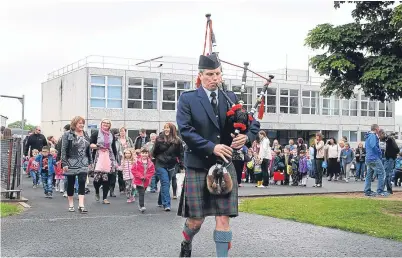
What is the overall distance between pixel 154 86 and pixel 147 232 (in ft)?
125

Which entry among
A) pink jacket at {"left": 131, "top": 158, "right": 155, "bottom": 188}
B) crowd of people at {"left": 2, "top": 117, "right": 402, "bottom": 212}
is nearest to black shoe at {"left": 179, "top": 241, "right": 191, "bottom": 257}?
crowd of people at {"left": 2, "top": 117, "right": 402, "bottom": 212}

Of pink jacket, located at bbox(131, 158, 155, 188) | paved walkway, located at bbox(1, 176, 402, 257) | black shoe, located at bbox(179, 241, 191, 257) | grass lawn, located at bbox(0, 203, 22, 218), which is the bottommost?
grass lawn, located at bbox(0, 203, 22, 218)

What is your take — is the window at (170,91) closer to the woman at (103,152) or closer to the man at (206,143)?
the woman at (103,152)

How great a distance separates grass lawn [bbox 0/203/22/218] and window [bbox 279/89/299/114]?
43.6 meters

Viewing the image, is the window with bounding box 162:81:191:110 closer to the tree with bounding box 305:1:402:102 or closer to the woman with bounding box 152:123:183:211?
the tree with bounding box 305:1:402:102

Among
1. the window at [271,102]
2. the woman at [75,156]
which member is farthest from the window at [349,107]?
the woman at [75,156]

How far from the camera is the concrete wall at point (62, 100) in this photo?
140 ft

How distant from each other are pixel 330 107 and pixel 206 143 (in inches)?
2078

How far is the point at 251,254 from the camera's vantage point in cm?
655

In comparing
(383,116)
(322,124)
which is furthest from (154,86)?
(383,116)

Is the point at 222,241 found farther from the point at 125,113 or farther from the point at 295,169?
the point at 125,113

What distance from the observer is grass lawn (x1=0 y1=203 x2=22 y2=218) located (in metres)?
10.2

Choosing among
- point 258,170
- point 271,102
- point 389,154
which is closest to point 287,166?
point 258,170

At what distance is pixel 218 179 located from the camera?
5.23 m
